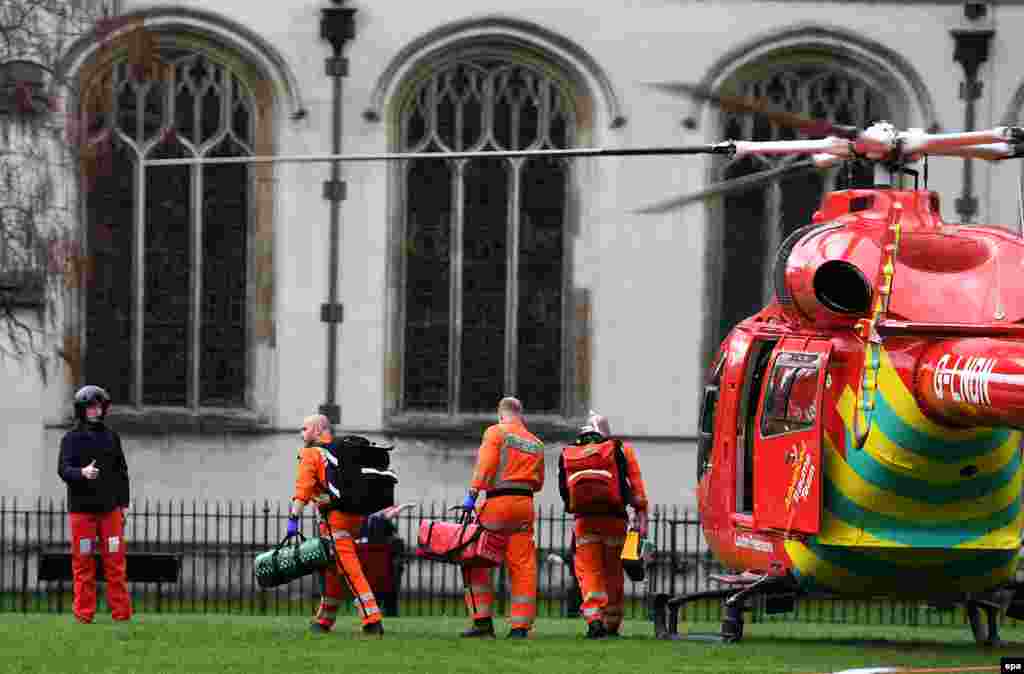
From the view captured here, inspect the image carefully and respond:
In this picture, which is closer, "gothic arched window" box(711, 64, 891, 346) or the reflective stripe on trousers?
Answer: the reflective stripe on trousers

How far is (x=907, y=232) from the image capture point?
16.7m

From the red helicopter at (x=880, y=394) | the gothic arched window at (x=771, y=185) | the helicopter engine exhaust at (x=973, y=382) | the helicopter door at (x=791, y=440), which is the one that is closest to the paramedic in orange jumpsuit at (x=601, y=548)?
A: the red helicopter at (x=880, y=394)

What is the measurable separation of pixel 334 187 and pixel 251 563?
3.75 metres

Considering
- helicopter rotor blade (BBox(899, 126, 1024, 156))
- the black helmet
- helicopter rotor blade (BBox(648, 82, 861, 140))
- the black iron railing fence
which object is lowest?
the black iron railing fence

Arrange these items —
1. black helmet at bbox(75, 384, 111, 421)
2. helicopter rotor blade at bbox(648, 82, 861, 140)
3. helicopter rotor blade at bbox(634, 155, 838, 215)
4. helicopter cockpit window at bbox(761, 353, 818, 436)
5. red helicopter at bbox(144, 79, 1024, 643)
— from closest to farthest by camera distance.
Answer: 1. helicopter rotor blade at bbox(648, 82, 861, 140)
2. red helicopter at bbox(144, 79, 1024, 643)
3. helicopter rotor blade at bbox(634, 155, 838, 215)
4. helicopter cockpit window at bbox(761, 353, 818, 436)
5. black helmet at bbox(75, 384, 111, 421)

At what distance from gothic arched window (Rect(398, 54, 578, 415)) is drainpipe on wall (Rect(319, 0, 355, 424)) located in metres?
0.69

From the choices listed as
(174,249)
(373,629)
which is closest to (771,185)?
(174,249)

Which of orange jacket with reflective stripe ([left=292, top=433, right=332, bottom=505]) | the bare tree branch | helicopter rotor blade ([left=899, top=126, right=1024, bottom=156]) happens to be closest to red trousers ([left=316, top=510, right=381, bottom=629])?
orange jacket with reflective stripe ([left=292, top=433, right=332, bottom=505])

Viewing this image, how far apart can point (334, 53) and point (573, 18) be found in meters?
2.38

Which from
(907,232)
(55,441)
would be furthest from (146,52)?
(907,232)

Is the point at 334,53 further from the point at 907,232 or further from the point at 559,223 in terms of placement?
the point at 907,232

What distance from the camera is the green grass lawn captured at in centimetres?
1572

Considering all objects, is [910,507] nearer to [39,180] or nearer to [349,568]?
[349,568]

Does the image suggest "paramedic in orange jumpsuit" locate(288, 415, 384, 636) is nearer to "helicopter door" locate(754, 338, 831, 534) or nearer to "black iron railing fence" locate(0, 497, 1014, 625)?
"helicopter door" locate(754, 338, 831, 534)
